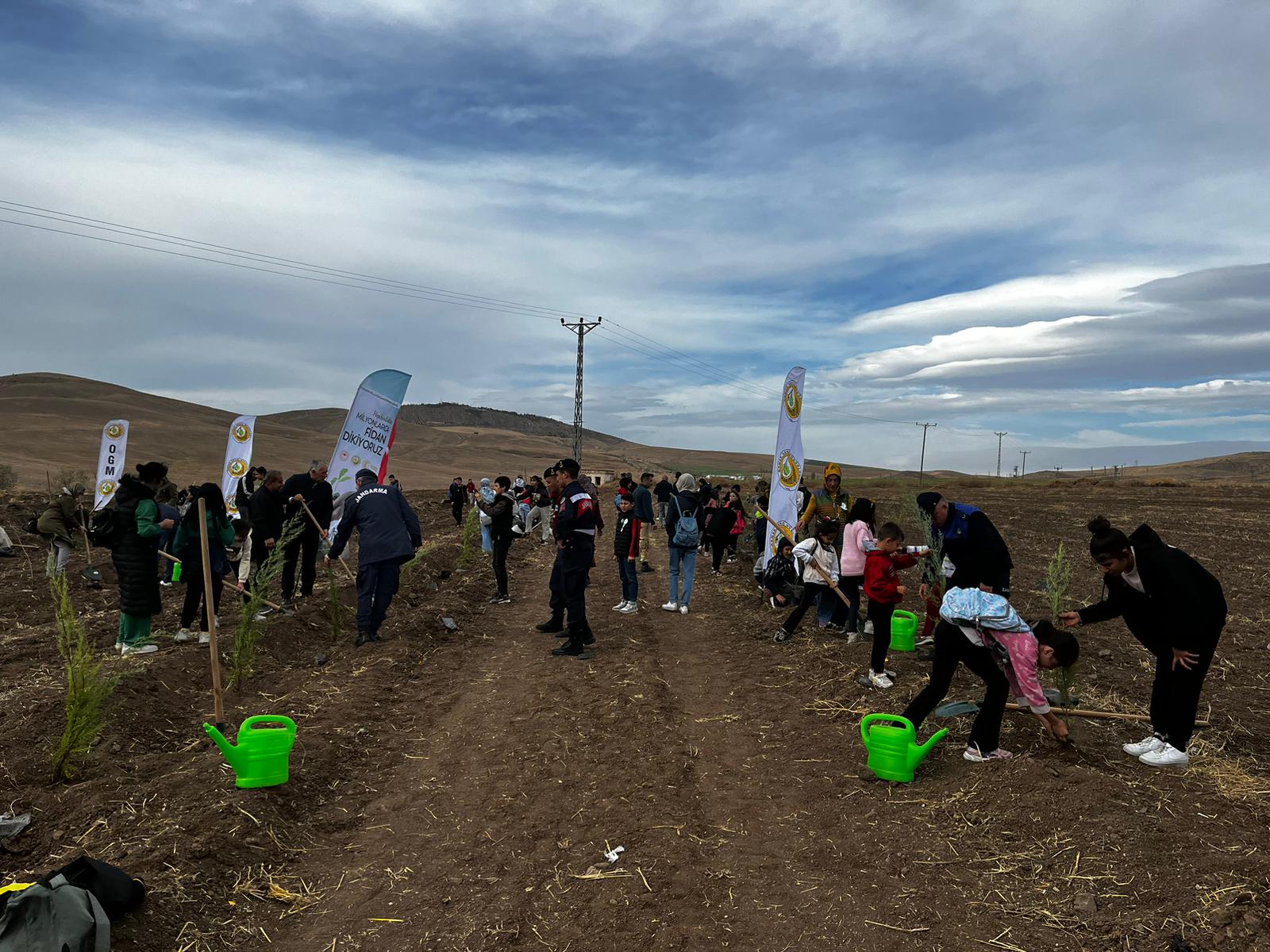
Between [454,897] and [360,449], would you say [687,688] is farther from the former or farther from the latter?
[360,449]

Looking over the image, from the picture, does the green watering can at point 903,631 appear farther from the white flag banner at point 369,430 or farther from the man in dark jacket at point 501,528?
the white flag banner at point 369,430

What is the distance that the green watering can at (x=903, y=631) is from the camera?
8.46 metres

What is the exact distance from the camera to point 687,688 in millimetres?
7703

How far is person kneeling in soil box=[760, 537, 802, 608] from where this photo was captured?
11000 mm

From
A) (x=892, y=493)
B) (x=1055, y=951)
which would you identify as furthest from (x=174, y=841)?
(x=892, y=493)

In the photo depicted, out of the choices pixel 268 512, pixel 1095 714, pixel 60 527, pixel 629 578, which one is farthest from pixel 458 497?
pixel 1095 714

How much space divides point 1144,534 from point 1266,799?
5.33 ft

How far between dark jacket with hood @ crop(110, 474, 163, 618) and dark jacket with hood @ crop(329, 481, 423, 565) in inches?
69.5

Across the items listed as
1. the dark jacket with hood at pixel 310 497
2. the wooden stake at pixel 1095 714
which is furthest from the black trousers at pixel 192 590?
the wooden stake at pixel 1095 714

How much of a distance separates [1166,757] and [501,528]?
822cm

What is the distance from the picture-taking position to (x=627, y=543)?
10.6 m

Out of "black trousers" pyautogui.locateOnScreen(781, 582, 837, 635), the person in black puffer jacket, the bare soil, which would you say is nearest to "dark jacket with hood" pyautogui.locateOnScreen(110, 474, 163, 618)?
the person in black puffer jacket

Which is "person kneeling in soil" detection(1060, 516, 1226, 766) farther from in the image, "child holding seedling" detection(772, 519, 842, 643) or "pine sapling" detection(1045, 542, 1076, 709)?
"child holding seedling" detection(772, 519, 842, 643)

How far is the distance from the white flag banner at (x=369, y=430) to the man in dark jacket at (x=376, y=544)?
1.87 meters
